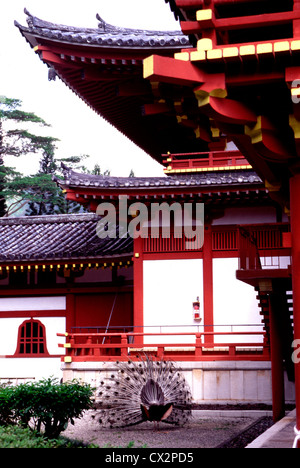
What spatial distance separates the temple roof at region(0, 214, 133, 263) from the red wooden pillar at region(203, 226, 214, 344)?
255 centimetres

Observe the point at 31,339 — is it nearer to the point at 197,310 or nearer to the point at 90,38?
the point at 197,310

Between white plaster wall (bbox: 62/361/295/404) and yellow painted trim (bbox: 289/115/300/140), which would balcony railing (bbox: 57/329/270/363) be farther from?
yellow painted trim (bbox: 289/115/300/140)

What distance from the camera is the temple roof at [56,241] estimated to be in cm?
2144

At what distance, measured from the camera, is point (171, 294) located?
1969 centimetres

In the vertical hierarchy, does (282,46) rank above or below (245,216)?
below

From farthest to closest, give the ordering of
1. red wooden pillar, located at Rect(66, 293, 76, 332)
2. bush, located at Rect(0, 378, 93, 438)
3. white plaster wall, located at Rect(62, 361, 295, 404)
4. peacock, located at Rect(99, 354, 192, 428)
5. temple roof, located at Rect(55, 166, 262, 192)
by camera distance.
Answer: red wooden pillar, located at Rect(66, 293, 76, 332)
temple roof, located at Rect(55, 166, 262, 192)
white plaster wall, located at Rect(62, 361, 295, 404)
peacock, located at Rect(99, 354, 192, 428)
bush, located at Rect(0, 378, 93, 438)

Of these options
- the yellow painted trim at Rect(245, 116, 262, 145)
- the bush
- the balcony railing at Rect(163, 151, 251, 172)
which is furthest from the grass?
the balcony railing at Rect(163, 151, 251, 172)

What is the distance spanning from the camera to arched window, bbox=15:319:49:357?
22688 millimetres

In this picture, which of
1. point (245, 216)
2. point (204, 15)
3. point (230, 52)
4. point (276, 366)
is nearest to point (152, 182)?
point (245, 216)

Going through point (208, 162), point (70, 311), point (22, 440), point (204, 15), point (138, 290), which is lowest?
point (22, 440)

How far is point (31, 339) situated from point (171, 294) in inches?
233

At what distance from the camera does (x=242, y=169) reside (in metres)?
19.8

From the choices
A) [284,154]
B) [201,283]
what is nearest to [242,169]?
[201,283]

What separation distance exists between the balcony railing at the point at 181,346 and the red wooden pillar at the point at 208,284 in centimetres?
34
